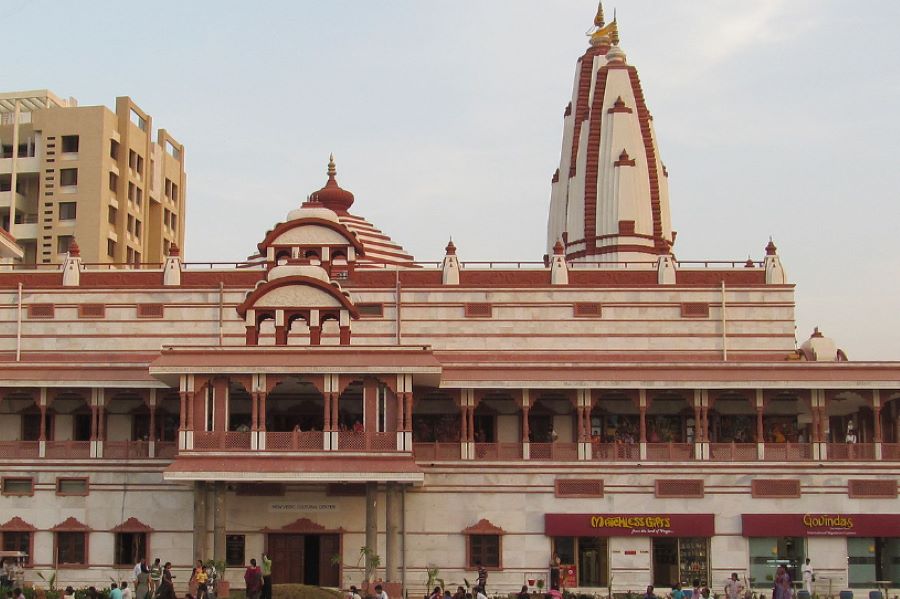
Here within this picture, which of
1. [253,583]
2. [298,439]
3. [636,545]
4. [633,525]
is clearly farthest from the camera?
[636,545]

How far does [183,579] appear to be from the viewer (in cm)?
5369

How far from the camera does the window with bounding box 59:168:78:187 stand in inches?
3691

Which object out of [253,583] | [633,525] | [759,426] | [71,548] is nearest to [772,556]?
[759,426]

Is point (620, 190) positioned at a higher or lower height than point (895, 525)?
higher

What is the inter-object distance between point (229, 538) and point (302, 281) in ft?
30.7

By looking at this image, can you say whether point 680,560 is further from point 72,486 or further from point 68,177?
point 68,177

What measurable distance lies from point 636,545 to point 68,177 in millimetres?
52149

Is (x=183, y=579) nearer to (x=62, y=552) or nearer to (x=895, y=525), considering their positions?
(x=62, y=552)

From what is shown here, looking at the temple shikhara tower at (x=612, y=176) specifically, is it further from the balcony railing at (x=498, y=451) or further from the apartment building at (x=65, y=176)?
the apartment building at (x=65, y=176)

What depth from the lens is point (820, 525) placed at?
5416 centimetres

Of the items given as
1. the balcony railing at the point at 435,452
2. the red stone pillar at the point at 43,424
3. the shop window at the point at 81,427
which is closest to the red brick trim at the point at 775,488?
the balcony railing at the point at 435,452

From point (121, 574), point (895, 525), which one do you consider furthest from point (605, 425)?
point (121, 574)

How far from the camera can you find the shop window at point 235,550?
54.2 meters

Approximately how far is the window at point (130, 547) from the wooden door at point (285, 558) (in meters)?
4.51
